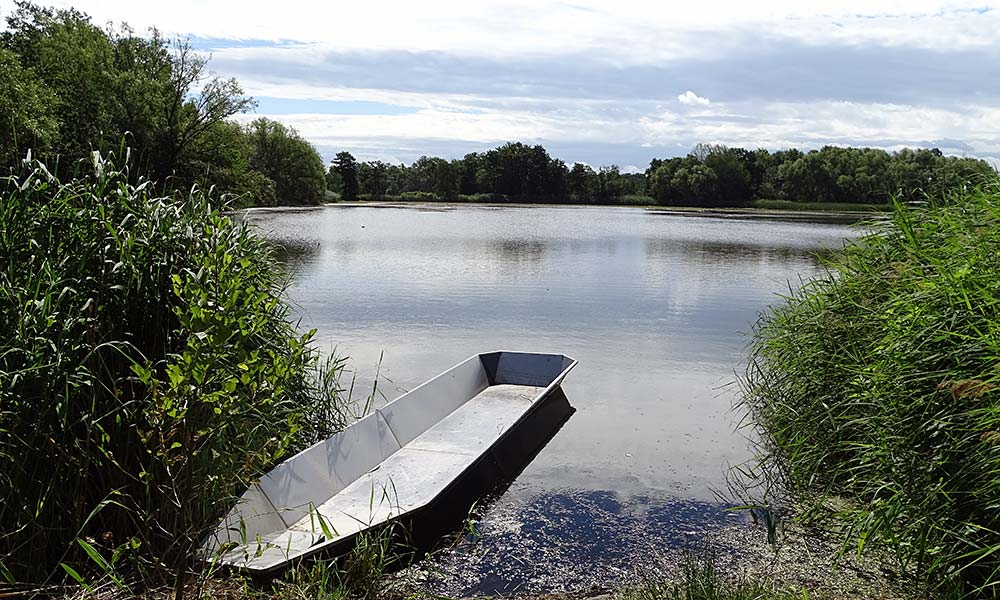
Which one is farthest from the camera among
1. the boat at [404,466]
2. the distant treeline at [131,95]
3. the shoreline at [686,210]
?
the shoreline at [686,210]

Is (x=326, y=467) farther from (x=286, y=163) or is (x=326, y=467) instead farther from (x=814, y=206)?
(x=814, y=206)

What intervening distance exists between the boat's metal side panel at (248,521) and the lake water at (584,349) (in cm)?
103

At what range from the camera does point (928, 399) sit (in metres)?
4.05

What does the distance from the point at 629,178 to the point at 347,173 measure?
35.9m

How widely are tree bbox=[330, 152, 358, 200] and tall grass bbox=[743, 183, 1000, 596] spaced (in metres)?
86.6

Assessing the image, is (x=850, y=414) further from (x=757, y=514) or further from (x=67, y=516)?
(x=67, y=516)

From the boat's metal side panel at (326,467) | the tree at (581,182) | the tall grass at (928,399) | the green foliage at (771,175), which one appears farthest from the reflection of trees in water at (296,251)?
the tree at (581,182)

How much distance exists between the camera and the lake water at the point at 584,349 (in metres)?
5.48

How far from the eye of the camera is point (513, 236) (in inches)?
1337

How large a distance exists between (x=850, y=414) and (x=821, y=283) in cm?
161

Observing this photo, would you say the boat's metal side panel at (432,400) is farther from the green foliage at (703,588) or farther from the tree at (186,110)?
the tree at (186,110)

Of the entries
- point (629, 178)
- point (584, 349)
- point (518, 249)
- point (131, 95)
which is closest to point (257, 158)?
point (131, 95)

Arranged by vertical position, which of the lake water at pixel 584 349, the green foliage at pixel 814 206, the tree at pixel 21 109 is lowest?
the lake water at pixel 584 349

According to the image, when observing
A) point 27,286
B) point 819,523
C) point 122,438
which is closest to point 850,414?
point 819,523
